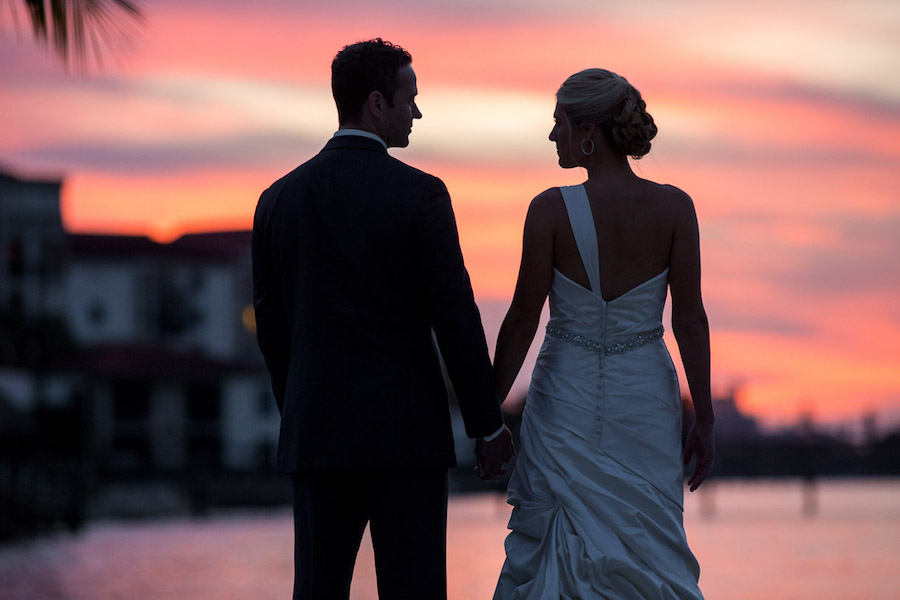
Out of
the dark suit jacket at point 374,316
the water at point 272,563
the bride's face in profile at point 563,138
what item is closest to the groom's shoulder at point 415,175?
the dark suit jacket at point 374,316

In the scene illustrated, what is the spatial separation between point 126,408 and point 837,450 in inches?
2438

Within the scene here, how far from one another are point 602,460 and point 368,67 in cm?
151

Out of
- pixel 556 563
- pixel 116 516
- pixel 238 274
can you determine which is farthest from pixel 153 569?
pixel 238 274

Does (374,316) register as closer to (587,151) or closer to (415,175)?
(415,175)

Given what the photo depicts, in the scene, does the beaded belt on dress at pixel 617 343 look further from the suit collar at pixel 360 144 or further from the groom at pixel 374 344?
the suit collar at pixel 360 144

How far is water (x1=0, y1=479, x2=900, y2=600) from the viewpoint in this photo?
22156 mm

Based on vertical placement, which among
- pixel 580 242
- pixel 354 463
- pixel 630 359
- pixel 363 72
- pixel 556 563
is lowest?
pixel 556 563

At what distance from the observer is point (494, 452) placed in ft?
15.0

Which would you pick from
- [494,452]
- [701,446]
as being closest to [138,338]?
[701,446]

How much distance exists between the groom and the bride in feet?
1.45

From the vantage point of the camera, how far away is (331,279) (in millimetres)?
4387

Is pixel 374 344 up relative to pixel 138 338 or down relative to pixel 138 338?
up

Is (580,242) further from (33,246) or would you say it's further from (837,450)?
(837,450)

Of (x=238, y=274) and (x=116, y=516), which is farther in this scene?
(x=238, y=274)
